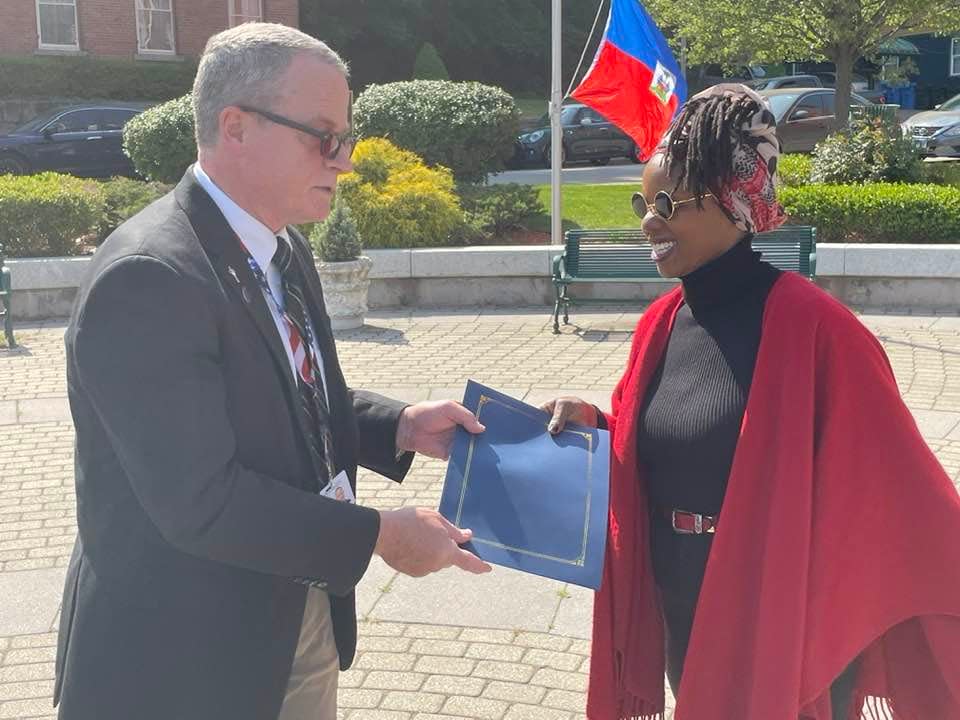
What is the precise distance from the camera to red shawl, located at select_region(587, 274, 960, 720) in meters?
2.43

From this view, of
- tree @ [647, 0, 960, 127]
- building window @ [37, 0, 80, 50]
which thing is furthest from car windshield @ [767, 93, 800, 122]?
building window @ [37, 0, 80, 50]

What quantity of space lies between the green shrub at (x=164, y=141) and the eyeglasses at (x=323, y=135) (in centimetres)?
1302

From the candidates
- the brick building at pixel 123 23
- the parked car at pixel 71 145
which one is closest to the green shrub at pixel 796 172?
the parked car at pixel 71 145

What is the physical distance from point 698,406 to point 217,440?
3.73 ft

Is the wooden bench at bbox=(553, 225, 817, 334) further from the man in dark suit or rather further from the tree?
the man in dark suit

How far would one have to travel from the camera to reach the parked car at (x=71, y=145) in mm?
24031

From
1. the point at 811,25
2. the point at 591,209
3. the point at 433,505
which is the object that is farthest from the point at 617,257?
the point at 811,25

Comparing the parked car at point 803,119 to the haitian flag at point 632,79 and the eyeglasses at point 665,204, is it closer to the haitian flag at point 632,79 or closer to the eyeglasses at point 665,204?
the haitian flag at point 632,79

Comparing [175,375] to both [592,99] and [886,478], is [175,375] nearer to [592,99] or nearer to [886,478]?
[886,478]

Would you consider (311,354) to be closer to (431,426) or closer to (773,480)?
(431,426)

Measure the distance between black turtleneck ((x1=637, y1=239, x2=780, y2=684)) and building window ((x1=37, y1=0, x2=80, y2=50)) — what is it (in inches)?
1317

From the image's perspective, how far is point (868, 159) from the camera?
44.8ft

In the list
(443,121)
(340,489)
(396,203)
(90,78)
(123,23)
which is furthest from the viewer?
(123,23)

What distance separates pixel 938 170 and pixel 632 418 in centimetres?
1309
